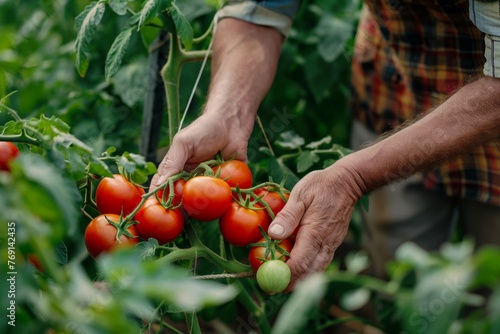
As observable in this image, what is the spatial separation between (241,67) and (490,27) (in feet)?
1.90

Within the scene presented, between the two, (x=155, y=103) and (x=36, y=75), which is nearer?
(x=155, y=103)

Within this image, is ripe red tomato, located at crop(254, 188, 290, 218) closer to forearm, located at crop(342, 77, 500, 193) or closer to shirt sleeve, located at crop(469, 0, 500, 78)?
forearm, located at crop(342, 77, 500, 193)

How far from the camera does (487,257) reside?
0.67 metres

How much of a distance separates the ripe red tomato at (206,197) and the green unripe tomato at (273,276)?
0.13m

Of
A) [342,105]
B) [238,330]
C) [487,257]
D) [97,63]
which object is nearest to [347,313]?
[238,330]

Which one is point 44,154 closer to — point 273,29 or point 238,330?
point 273,29

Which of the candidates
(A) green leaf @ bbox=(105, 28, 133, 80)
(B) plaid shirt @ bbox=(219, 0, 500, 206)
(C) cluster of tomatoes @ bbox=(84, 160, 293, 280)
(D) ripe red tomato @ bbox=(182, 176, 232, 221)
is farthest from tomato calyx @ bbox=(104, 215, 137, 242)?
(B) plaid shirt @ bbox=(219, 0, 500, 206)

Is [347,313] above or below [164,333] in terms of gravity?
below

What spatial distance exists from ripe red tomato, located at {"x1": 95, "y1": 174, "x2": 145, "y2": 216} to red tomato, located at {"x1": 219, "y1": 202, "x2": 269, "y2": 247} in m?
0.17

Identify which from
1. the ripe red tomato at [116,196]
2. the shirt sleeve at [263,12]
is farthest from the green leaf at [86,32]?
the shirt sleeve at [263,12]

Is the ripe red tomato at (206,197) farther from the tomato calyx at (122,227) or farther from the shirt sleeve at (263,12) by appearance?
the shirt sleeve at (263,12)

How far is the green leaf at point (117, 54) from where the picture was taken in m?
1.44

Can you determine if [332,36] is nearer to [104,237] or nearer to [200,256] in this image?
[200,256]

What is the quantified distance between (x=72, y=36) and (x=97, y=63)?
0.54 meters
